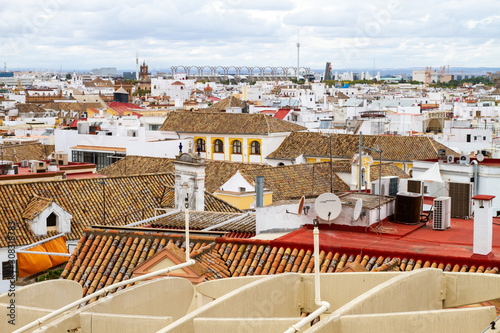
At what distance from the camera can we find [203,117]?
43719 millimetres

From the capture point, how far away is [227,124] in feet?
139

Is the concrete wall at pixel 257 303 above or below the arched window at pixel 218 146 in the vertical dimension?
above

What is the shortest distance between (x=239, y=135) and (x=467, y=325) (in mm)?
36622

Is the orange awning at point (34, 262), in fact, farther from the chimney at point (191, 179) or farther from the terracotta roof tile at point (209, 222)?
the chimney at point (191, 179)

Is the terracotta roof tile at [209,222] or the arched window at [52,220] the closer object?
the terracotta roof tile at [209,222]

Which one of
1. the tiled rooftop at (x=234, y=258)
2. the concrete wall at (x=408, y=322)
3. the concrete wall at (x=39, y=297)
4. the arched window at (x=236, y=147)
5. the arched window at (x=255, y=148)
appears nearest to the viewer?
the concrete wall at (x=408, y=322)

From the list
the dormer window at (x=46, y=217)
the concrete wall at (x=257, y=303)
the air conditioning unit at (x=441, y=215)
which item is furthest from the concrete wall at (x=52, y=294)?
the dormer window at (x=46, y=217)

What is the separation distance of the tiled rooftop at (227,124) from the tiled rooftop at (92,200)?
18928 mm

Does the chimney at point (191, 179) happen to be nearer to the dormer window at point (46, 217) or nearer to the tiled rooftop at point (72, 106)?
the dormer window at point (46, 217)

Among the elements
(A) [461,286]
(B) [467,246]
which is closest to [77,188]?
(B) [467,246]

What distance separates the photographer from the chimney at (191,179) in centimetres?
1753

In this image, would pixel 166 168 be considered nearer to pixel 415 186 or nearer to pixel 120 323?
pixel 415 186

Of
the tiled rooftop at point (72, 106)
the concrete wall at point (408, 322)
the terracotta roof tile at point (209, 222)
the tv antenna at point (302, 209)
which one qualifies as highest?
the tiled rooftop at point (72, 106)

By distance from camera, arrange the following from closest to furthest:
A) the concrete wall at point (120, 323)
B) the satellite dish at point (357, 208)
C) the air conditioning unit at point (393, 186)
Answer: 1. the concrete wall at point (120, 323)
2. the satellite dish at point (357, 208)
3. the air conditioning unit at point (393, 186)
